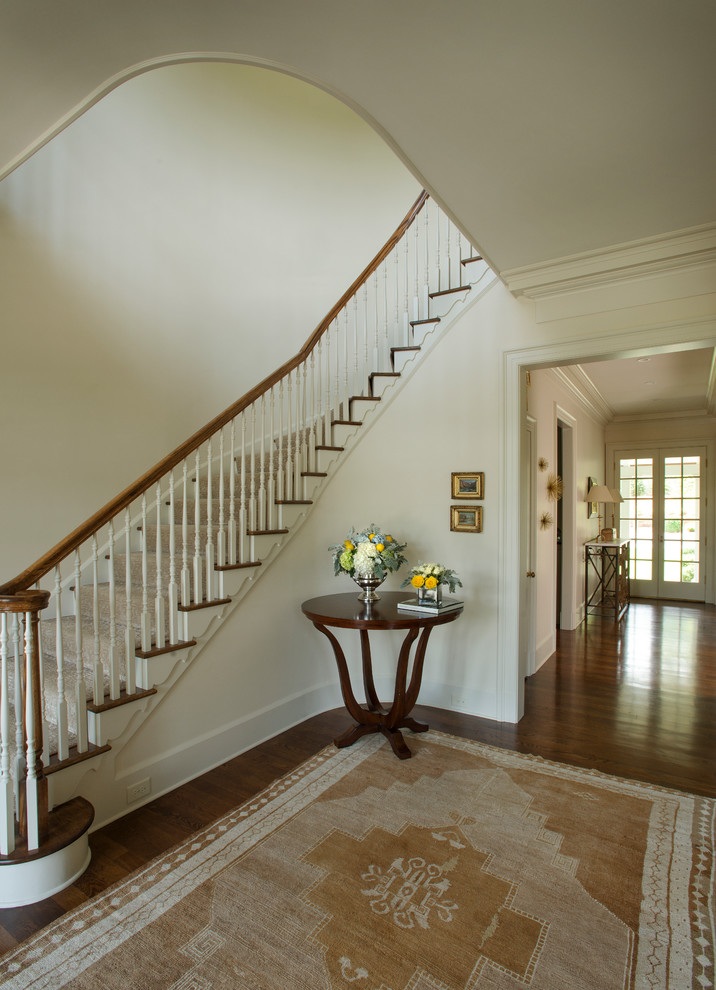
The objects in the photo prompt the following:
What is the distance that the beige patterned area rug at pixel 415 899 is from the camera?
64.6 inches

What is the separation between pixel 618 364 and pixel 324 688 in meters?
4.30

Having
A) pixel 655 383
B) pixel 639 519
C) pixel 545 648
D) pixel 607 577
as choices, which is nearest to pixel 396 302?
pixel 545 648

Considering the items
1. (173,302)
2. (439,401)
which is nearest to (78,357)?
(173,302)

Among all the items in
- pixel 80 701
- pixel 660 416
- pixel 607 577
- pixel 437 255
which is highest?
pixel 437 255

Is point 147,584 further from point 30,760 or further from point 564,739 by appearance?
point 564,739

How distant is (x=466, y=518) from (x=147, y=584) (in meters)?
2.06

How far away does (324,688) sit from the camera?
3.88 metres

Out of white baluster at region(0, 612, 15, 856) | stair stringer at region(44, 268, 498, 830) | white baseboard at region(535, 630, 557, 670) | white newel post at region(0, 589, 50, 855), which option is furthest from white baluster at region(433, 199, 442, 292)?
white baluster at region(0, 612, 15, 856)

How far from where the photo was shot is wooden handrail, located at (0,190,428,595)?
2057mm

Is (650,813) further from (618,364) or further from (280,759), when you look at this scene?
(618,364)

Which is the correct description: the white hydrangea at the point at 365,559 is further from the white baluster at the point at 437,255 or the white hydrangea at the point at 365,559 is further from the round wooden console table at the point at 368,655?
the white baluster at the point at 437,255

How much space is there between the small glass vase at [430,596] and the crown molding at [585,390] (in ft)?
9.53

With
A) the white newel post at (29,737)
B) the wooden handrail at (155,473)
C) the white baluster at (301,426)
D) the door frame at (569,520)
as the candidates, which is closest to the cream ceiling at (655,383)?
the door frame at (569,520)

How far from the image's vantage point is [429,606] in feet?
10.1
